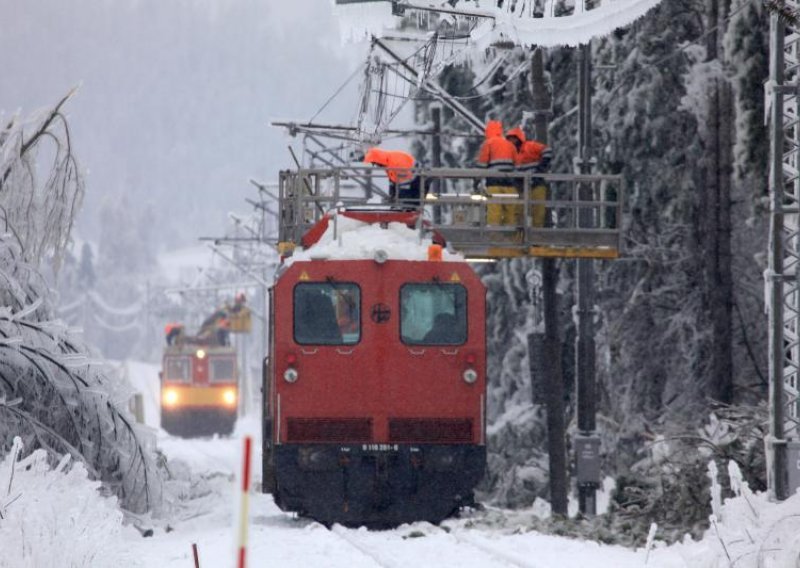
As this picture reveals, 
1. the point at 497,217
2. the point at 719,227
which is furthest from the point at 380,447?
the point at 719,227

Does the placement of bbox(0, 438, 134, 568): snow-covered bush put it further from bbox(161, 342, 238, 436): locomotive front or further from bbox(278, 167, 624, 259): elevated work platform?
bbox(161, 342, 238, 436): locomotive front

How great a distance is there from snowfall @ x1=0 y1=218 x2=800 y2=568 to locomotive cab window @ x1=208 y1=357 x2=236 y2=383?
23.4 meters

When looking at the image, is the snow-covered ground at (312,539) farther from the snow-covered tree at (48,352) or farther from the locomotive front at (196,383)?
the locomotive front at (196,383)

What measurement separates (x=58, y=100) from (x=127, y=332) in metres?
158

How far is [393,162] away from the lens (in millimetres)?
18453

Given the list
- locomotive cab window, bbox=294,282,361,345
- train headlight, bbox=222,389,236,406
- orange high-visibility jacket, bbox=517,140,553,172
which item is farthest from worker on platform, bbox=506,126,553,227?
train headlight, bbox=222,389,236,406

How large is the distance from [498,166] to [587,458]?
14.2 ft

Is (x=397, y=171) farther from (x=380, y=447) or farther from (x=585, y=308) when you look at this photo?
(x=585, y=308)

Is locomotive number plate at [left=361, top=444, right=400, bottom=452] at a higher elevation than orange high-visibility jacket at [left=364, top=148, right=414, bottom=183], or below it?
below

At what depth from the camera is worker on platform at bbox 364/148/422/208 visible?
59.5 ft

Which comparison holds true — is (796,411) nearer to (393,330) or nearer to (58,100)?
(393,330)

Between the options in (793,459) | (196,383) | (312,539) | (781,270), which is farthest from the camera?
(196,383)

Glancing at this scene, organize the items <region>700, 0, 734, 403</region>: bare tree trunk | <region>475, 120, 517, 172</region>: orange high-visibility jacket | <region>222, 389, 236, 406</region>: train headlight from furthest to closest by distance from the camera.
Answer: <region>222, 389, 236, 406</region>: train headlight
<region>700, 0, 734, 403</region>: bare tree trunk
<region>475, 120, 517, 172</region>: orange high-visibility jacket

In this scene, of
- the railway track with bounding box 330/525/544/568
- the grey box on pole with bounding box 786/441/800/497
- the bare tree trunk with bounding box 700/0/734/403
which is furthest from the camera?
the bare tree trunk with bounding box 700/0/734/403
